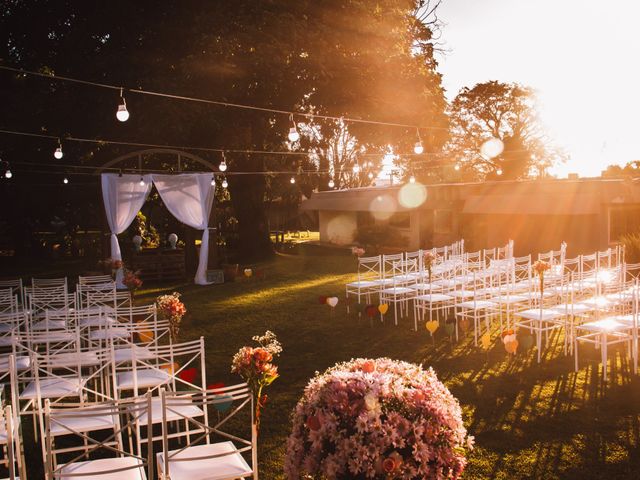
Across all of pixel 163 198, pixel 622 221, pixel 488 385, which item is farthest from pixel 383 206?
pixel 488 385

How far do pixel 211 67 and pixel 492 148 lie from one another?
27.1 meters

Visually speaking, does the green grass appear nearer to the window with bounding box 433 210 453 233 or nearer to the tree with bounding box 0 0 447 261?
the tree with bounding box 0 0 447 261

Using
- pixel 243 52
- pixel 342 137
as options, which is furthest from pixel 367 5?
pixel 342 137

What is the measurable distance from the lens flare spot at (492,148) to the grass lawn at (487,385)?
29665mm

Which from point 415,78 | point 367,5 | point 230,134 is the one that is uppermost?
point 367,5

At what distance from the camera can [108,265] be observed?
51.8 ft

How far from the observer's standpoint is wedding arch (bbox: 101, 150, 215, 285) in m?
16.5

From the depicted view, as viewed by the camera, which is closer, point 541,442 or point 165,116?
point 541,442

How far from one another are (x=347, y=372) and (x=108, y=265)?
13.9m

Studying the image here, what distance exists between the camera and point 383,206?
88.2 ft

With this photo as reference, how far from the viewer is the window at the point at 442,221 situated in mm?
24906

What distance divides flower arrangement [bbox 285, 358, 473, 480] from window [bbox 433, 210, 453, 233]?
22.4 m

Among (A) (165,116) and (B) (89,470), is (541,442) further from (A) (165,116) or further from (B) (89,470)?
(A) (165,116)

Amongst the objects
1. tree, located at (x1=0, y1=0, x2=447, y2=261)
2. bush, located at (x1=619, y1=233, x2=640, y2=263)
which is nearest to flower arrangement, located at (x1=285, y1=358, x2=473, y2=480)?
bush, located at (x1=619, y1=233, x2=640, y2=263)
